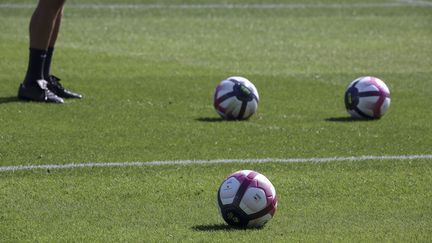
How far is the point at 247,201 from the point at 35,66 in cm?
612

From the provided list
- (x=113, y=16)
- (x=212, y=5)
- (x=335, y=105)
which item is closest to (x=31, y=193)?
(x=335, y=105)

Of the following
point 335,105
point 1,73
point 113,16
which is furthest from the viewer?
point 113,16

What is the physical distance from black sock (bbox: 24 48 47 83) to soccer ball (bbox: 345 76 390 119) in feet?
11.2

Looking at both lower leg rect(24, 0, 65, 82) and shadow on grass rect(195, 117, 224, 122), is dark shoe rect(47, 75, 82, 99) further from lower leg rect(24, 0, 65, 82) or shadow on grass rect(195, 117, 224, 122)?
shadow on grass rect(195, 117, 224, 122)

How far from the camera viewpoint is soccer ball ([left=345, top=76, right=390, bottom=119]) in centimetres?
1342

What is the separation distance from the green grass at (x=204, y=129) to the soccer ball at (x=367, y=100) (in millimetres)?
151

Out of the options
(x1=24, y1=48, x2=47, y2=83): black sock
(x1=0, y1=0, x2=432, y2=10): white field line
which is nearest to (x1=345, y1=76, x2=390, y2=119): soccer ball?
(x1=24, y1=48, x2=47, y2=83): black sock

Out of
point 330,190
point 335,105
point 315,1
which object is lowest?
point 315,1

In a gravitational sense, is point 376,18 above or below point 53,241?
below

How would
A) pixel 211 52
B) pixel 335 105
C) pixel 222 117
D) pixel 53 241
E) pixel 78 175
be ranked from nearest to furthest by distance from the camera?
pixel 53 241 → pixel 78 175 → pixel 222 117 → pixel 335 105 → pixel 211 52

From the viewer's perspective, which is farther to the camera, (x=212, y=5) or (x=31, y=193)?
(x=212, y=5)

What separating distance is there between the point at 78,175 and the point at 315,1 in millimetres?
16512

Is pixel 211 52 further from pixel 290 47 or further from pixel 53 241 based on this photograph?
pixel 53 241

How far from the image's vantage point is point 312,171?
1059 cm
